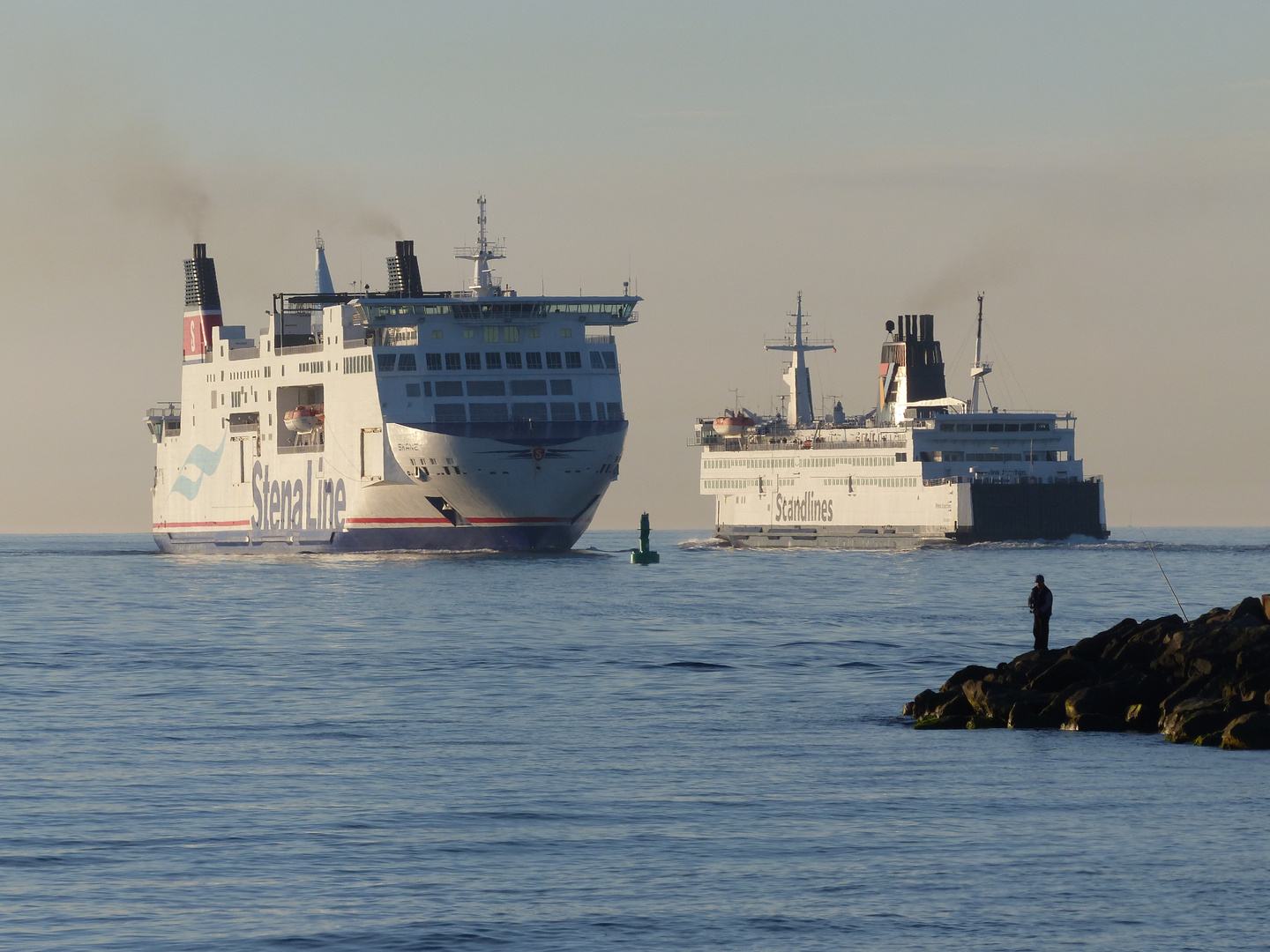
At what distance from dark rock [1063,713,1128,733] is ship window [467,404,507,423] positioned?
2212 inches

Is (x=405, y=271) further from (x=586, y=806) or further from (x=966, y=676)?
(x=586, y=806)

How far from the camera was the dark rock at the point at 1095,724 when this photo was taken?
26.2 meters

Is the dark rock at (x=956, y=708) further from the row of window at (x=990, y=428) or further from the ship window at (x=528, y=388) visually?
the row of window at (x=990, y=428)

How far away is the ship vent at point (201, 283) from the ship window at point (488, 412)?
101 ft

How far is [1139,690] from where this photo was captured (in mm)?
27062

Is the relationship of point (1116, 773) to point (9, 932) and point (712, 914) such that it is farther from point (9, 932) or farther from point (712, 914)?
point (9, 932)

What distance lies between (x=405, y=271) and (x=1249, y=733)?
7745 centimetres

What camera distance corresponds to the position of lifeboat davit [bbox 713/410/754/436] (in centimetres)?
11975

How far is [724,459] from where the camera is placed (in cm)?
11906

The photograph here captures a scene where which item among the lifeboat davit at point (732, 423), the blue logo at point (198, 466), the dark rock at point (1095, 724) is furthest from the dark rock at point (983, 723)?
the lifeboat davit at point (732, 423)

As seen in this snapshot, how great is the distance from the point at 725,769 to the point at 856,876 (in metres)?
6.37

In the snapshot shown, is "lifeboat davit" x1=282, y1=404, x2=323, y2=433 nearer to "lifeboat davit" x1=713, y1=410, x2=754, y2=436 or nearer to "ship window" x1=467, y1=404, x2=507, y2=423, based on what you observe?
"ship window" x1=467, y1=404, x2=507, y2=423

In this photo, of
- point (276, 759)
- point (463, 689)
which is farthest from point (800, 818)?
point (463, 689)

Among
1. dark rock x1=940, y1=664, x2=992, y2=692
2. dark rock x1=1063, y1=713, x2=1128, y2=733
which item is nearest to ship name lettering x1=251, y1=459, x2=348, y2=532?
dark rock x1=940, y1=664, x2=992, y2=692
